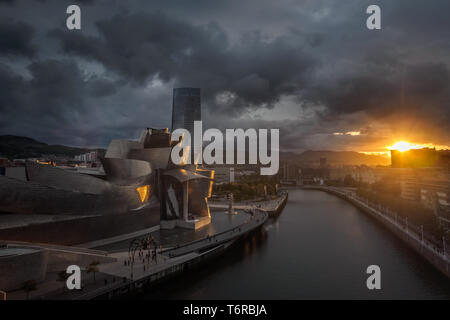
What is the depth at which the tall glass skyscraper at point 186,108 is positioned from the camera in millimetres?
187250

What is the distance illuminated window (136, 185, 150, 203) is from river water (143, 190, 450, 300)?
411 inches

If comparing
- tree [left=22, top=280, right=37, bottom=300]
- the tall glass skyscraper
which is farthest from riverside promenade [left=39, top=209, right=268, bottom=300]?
the tall glass skyscraper

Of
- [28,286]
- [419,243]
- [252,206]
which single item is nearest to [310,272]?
[419,243]

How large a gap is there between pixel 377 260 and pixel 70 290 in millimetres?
27304

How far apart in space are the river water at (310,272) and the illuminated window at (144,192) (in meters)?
10.5

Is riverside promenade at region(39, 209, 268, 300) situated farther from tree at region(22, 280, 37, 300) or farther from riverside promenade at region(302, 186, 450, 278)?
riverside promenade at region(302, 186, 450, 278)

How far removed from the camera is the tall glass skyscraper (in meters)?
187

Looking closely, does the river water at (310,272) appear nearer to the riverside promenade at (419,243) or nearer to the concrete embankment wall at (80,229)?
the riverside promenade at (419,243)

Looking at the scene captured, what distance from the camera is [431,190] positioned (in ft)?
177

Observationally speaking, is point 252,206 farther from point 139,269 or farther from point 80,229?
point 139,269

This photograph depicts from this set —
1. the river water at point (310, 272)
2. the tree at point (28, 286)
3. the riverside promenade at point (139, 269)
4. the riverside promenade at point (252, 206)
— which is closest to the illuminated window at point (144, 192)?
the riverside promenade at point (139, 269)

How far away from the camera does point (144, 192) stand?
108ft
